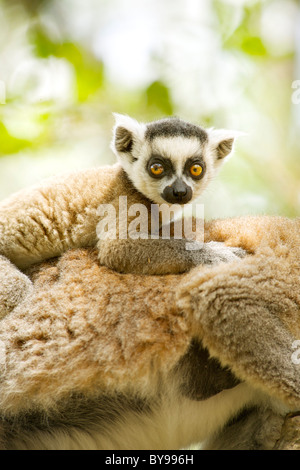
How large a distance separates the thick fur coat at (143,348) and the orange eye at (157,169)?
147 centimetres

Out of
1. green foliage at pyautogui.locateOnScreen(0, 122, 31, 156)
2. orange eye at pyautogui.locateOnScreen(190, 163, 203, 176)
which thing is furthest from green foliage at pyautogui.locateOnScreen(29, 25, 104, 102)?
orange eye at pyautogui.locateOnScreen(190, 163, 203, 176)

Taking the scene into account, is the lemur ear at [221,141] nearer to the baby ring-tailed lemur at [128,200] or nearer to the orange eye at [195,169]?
the baby ring-tailed lemur at [128,200]

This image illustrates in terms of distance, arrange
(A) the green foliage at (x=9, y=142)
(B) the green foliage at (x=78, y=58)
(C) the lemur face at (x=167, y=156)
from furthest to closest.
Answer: (B) the green foliage at (x=78, y=58), (A) the green foliage at (x=9, y=142), (C) the lemur face at (x=167, y=156)

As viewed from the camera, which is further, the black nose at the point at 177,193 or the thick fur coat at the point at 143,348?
the black nose at the point at 177,193

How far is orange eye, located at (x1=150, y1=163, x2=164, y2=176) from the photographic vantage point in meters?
4.67

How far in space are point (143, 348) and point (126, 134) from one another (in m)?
2.65

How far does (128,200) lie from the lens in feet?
14.7

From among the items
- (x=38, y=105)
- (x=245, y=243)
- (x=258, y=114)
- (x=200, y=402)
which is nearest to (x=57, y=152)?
(x=38, y=105)

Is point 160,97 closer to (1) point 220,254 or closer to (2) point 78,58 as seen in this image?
(2) point 78,58

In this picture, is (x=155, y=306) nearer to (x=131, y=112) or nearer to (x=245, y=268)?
(x=245, y=268)

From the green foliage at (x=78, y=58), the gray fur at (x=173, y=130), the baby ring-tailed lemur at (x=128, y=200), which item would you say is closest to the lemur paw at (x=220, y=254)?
the baby ring-tailed lemur at (x=128, y=200)

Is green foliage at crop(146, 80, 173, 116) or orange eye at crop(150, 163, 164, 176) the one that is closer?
orange eye at crop(150, 163, 164, 176)

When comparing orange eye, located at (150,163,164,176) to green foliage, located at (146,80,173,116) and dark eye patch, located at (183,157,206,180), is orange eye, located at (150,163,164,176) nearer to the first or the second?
dark eye patch, located at (183,157,206,180)

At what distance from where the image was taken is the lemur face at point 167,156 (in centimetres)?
461
